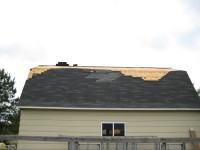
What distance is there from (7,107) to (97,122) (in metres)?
30.1

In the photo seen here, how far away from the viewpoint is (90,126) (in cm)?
1394

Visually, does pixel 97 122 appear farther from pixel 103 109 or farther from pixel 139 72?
pixel 139 72

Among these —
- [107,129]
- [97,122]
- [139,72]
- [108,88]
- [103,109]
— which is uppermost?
[139,72]

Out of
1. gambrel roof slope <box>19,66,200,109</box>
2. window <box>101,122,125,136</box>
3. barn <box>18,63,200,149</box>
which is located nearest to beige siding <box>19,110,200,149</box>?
barn <box>18,63,200,149</box>

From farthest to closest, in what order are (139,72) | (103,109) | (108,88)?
(139,72), (108,88), (103,109)

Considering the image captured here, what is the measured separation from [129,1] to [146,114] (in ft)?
18.1

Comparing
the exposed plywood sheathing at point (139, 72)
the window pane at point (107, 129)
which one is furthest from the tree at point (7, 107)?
the window pane at point (107, 129)

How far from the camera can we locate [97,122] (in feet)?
45.9

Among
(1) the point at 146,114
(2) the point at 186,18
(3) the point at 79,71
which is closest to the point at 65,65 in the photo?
(3) the point at 79,71

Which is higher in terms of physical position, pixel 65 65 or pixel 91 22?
pixel 91 22

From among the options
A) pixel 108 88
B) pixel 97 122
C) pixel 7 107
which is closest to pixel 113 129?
pixel 97 122

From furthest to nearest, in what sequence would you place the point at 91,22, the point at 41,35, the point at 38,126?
the point at 41,35
the point at 91,22
the point at 38,126

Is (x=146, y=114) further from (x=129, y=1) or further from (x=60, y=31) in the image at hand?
(x=60, y=31)

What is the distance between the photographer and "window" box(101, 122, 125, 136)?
13.9m
